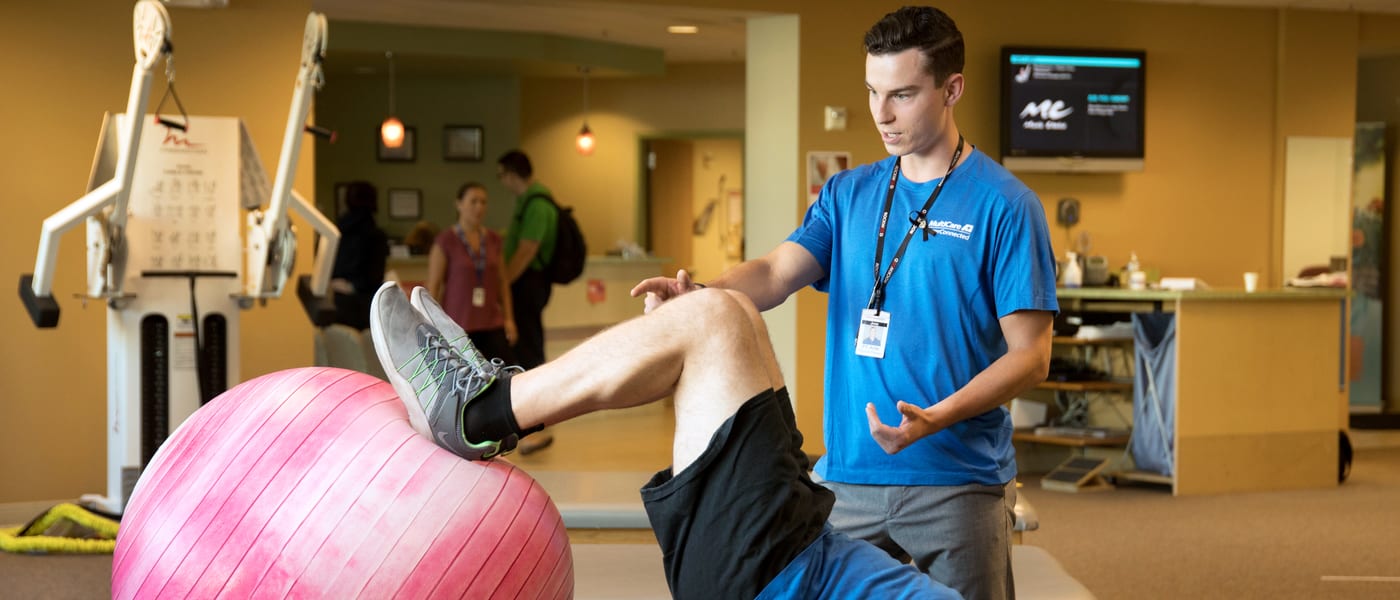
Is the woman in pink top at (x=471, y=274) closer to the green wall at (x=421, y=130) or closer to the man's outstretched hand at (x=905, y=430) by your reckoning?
the man's outstretched hand at (x=905, y=430)

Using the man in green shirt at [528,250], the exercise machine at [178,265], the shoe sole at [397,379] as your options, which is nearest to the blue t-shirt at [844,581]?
the shoe sole at [397,379]

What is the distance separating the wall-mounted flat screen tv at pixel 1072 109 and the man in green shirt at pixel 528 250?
2.49 m

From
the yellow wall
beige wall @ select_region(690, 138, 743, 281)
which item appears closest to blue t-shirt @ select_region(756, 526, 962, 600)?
the yellow wall

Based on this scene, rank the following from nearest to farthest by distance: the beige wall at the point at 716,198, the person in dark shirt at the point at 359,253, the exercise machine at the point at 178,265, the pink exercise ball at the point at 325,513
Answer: the pink exercise ball at the point at 325,513, the exercise machine at the point at 178,265, the person in dark shirt at the point at 359,253, the beige wall at the point at 716,198

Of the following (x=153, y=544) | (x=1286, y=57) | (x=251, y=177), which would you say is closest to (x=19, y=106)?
(x=251, y=177)

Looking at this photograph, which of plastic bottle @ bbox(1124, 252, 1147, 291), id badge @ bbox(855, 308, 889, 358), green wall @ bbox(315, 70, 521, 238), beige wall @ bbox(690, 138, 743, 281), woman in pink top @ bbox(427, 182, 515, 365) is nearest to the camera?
id badge @ bbox(855, 308, 889, 358)

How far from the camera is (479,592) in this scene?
76.8 inches

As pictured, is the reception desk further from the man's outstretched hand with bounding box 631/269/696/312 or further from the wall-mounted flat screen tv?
the man's outstretched hand with bounding box 631/269/696/312

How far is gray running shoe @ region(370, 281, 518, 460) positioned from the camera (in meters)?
1.97

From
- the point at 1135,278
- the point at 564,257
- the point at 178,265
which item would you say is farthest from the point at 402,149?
the point at 178,265

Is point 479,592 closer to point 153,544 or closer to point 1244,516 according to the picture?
point 153,544

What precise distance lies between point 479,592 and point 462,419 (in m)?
0.25

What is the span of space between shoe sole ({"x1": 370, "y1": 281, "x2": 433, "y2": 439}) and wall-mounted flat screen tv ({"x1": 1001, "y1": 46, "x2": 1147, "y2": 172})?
5.63 m

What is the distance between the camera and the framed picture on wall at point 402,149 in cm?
1253
